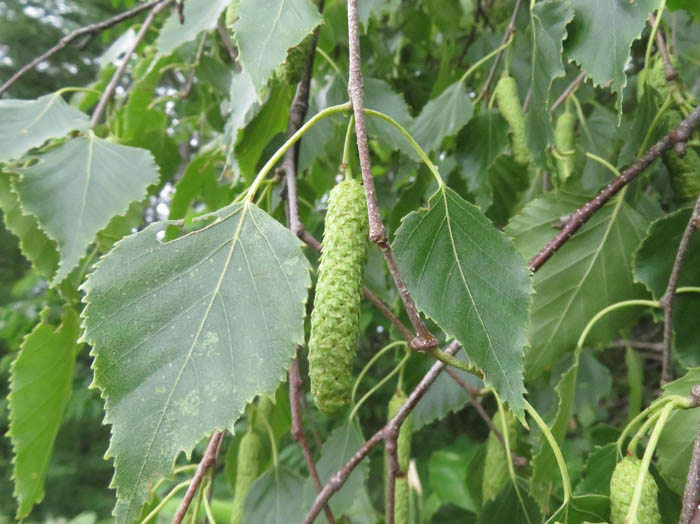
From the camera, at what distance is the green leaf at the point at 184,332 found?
0.47 meters

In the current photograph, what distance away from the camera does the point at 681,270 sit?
81 centimetres

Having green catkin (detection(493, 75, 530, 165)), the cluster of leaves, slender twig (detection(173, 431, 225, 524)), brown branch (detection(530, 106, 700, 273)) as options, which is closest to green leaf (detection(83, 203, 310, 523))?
the cluster of leaves

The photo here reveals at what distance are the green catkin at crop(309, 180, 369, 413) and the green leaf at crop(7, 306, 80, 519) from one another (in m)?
0.51

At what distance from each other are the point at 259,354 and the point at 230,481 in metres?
0.76

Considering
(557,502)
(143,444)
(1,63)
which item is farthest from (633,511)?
(1,63)

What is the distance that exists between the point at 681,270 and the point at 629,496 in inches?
15.3

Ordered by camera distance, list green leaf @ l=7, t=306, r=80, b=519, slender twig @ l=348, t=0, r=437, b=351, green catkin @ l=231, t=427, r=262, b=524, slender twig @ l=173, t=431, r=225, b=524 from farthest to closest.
A: green catkin @ l=231, t=427, r=262, b=524 < green leaf @ l=7, t=306, r=80, b=519 < slender twig @ l=173, t=431, r=225, b=524 < slender twig @ l=348, t=0, r=437, b=351

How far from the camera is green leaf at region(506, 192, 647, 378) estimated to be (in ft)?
2.88

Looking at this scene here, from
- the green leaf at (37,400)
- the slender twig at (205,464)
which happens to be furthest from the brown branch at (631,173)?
the green leaf at (37,400)

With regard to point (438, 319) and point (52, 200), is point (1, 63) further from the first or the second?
point (438, 319)

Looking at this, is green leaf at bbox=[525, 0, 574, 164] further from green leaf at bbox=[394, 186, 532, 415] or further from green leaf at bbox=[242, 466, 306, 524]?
green leaf at bbox=[242, 466, 306, 524]

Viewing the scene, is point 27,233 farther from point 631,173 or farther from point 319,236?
point 631,173

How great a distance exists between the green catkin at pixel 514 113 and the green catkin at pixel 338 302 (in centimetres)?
52

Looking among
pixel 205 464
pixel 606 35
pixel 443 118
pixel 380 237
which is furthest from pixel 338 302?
pixel 443 118
